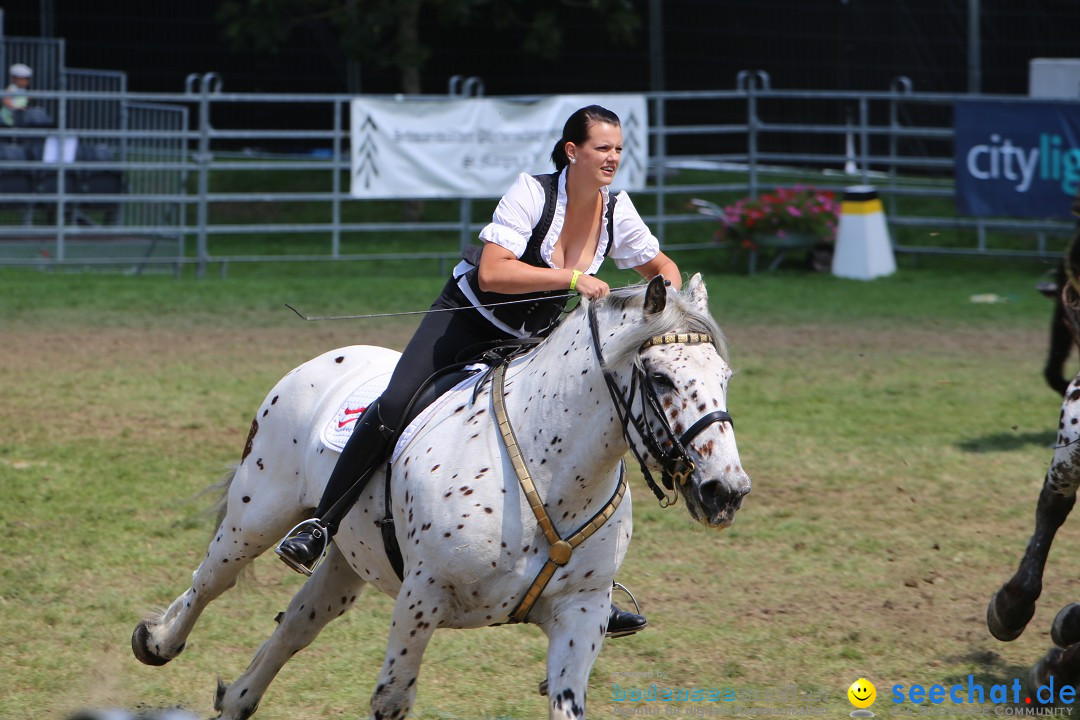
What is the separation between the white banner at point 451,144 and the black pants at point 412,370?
38.9ft

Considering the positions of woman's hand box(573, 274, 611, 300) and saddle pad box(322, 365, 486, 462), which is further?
saddle pad box(322, 365, 486, 462)

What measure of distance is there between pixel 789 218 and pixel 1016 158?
8.96 feet

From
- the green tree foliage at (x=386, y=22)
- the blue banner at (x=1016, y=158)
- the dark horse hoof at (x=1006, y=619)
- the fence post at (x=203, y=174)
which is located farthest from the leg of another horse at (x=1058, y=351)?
the green tree foliage at (x=386, y=22)

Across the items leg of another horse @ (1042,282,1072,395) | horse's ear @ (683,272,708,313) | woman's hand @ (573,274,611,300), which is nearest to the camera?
horse's ear @ (683,272,708,313)

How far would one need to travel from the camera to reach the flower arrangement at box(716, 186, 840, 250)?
16422mm

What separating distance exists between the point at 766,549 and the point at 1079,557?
5.09 feet

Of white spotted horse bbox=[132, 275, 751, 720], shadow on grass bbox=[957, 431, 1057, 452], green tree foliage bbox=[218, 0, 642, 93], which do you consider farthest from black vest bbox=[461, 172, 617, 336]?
green tree foliage bbox=[218, 0, 642, 93]

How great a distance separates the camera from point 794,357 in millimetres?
11602

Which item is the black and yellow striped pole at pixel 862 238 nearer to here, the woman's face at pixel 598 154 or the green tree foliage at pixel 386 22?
the green tree foliage at pixel 386 22

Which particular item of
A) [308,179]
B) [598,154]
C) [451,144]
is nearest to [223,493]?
[598,154]

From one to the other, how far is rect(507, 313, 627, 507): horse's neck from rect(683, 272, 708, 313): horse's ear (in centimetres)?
33

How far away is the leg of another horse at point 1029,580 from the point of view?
5059 mm

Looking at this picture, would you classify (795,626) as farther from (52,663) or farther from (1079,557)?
(52,663)

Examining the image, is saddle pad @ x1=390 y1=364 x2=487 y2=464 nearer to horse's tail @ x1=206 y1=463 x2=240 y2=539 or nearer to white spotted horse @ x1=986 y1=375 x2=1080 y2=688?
horse's tail @ x1=206 y1=463 x2=240 y2=539
